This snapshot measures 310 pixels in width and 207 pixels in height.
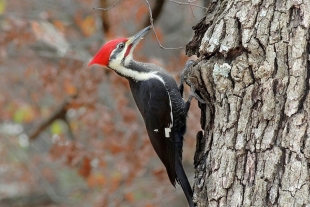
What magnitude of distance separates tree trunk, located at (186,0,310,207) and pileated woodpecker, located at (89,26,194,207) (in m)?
0.64

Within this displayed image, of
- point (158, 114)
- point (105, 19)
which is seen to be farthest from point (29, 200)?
point (158, 114)

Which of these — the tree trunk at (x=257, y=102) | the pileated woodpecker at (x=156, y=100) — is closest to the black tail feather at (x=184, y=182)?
the pileated woodpecker at (x=156, y=100)

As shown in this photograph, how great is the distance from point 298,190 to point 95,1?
16.3 feet

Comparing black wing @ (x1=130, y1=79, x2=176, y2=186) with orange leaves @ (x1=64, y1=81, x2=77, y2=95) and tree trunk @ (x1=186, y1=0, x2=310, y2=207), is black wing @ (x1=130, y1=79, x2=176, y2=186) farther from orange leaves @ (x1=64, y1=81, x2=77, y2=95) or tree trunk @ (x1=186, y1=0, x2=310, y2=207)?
orange leaves @ (x1=64, y1=81, x2=77, y2=95)

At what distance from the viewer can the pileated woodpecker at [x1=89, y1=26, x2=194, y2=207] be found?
3162 millimetres

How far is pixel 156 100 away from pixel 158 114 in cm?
9

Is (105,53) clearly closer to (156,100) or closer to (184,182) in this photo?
(156,100)

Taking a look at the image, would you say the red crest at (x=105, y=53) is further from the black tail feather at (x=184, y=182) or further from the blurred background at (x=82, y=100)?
the blurred background at (x=82, y=100)

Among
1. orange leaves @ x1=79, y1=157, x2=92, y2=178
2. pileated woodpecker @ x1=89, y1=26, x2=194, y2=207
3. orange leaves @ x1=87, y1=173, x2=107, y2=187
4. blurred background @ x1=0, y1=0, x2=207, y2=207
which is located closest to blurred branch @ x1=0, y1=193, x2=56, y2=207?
blurred background @ x1=0, y1=0, x2=207, y2=207

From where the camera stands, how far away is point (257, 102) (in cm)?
229

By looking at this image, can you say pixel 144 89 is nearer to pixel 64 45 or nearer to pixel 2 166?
pixel 64 45

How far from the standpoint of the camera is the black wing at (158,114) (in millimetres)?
3170

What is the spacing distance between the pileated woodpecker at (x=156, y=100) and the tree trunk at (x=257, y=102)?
64 centimetres

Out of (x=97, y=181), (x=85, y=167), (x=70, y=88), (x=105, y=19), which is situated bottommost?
(x=97, y=181)
